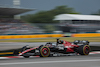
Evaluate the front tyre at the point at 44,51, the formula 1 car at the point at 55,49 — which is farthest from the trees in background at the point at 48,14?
the front tyre at the point at 44,51

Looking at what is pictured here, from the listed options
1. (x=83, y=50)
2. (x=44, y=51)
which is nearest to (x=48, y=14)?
(x=83, y=50)

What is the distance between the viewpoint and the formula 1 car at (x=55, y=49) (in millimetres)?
6684

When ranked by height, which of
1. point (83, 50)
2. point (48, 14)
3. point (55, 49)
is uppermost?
point (48, 14)

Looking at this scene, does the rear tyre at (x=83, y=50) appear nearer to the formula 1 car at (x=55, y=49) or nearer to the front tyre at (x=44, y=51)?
the formula 1 car at (x=55, y=49)

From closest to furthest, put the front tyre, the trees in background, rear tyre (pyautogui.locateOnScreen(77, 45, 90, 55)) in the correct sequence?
1. the front tyre
2. rear tyre (pyautogui.locateOnScreen(77, 45, 90, 55))
3. the trees in background

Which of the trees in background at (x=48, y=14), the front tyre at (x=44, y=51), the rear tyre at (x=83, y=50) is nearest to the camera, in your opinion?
the front tyre at (x=44, y=51)

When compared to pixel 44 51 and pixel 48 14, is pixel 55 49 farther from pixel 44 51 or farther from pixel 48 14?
pixel 48 14

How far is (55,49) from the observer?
280 inches

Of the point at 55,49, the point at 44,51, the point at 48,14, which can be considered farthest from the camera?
the point at 48,14

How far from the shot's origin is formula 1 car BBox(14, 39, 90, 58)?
21.9 feet

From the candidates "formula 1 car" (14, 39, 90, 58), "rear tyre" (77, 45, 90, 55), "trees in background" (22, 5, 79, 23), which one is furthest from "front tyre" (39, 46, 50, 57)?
"trees in background" (22, 5, 79, 23)

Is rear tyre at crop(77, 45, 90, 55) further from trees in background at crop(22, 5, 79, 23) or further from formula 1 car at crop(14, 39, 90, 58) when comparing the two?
trees in background at crop(22, 5, 79, 23)

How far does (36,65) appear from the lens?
→ 16.6 ft

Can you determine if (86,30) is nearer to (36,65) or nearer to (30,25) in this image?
(30,25)
